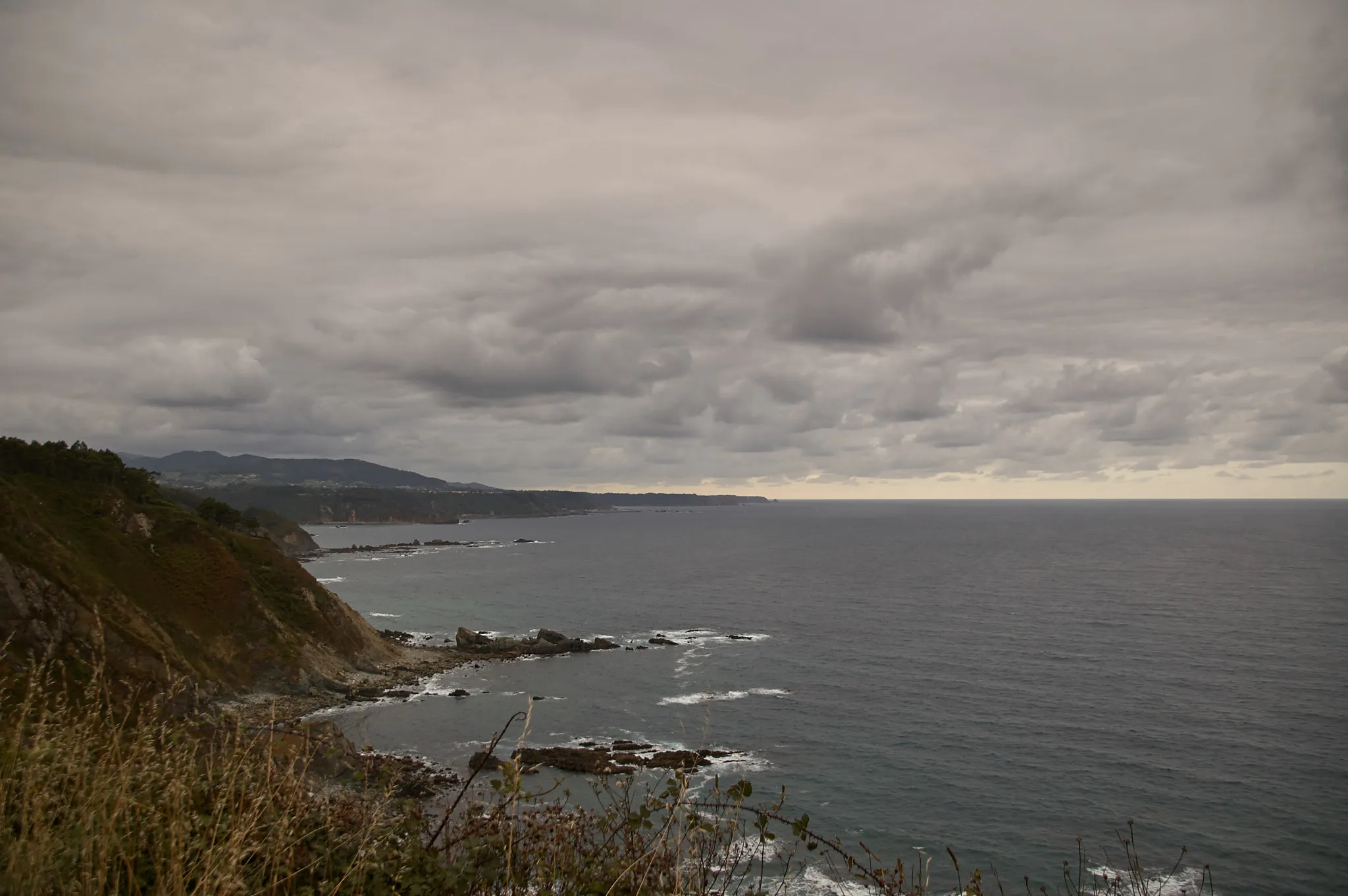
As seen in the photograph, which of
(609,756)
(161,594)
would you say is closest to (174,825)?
(609,756)

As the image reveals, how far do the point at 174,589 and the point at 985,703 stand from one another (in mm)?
60971

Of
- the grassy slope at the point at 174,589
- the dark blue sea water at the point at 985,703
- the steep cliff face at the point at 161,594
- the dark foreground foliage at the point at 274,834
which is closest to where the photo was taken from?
the dark foreground foliage at the point at 274,834

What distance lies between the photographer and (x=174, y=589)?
190 feet

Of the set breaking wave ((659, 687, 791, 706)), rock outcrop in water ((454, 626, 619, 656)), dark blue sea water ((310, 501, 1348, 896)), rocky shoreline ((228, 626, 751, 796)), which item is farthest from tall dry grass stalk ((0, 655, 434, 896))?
rock outcrop in water ((454, 626, 619, 656))

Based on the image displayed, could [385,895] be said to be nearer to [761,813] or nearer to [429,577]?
[761,813]

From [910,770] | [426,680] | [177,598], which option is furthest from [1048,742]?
[177,598]

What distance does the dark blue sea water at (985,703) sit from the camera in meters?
36.1

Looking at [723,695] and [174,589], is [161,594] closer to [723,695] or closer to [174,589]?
[174,589]

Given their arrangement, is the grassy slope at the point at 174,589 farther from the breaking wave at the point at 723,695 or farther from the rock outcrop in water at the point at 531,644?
the breaking wave at the point at 723,695

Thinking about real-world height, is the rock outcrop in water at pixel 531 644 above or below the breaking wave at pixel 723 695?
below

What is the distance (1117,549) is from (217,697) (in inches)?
7139

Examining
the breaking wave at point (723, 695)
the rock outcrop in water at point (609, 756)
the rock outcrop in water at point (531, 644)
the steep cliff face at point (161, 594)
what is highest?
the steep cliff face at point (161, 594)

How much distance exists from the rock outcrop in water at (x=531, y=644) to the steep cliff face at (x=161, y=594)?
32.5 feet

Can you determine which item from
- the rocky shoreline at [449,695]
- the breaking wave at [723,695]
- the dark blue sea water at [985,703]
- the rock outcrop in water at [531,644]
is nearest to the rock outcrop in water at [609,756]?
the rocky shoreline at [449,695]
